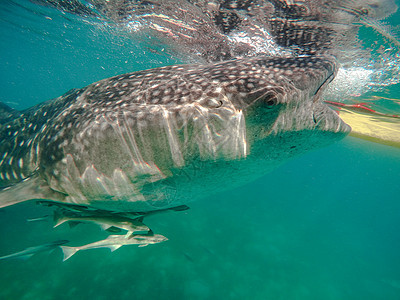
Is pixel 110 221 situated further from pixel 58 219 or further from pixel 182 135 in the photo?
pixel 182 135

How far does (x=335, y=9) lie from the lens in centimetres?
491

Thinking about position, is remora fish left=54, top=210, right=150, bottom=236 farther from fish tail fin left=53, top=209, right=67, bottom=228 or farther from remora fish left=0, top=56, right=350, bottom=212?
remora fish left=0, top=56, right=350, bottom=212

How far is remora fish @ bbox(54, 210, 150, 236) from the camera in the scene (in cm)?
262

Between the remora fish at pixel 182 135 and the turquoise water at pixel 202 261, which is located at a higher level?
the remora fish at pixel 182 135

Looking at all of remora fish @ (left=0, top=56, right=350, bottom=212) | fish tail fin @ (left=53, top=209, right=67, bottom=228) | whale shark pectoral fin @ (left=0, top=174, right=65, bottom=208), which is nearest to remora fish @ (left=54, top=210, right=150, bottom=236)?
fish tail fin @ (left=53, top=209, right=67, bottom=228)

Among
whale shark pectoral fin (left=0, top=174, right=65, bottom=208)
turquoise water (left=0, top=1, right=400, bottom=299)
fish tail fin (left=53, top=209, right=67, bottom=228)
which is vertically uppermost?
whale shark pectoral fin (left=0, top=174, right=65, bottom=208)

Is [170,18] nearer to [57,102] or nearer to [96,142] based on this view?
[57,102]

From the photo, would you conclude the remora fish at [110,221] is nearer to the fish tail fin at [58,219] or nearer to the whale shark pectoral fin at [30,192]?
the fish tail fin at [58,219]

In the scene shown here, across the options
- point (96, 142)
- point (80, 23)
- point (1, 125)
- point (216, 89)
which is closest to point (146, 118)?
point (96, 142)

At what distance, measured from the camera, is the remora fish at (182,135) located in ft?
7.02

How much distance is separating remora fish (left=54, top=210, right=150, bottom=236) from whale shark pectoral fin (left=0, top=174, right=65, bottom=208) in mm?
298

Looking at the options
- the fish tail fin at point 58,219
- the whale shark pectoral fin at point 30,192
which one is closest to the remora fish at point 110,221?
the fish tail fin at point 58,219

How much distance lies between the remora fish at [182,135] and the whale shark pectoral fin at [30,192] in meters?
0.01

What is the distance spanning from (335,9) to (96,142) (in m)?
5.84
